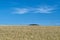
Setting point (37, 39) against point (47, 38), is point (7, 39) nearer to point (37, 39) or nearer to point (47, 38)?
point (37, 39)

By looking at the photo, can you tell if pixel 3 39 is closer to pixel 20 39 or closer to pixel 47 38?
pixel 20 39

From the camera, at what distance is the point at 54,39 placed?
459 inches

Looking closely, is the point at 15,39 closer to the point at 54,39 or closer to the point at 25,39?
the point at 25,39

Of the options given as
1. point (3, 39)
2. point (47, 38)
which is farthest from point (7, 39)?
point (47, 38)

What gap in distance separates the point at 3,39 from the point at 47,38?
312 cm

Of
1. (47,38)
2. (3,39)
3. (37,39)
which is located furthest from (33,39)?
(3,39)

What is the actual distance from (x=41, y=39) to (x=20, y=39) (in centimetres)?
147

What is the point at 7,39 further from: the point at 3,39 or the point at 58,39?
the point at 58,39

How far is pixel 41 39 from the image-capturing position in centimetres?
1161

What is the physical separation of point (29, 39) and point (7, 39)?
59.3 inches

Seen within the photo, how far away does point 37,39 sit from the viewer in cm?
1153

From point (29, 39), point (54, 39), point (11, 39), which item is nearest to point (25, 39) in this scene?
point (29, 39)

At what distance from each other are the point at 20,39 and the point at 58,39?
Result: 2.66 m

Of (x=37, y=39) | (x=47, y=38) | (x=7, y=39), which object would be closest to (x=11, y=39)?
(x=7, y=39)
